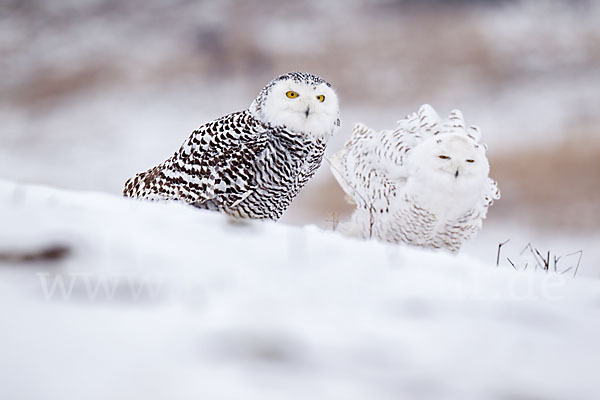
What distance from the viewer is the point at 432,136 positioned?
3711mm

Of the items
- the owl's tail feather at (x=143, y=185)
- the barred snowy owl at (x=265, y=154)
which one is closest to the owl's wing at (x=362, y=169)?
the barred snowy owl at (x=265, y=154)

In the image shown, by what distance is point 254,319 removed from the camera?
125 centimetres

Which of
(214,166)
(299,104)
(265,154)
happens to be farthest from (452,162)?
(214,166)

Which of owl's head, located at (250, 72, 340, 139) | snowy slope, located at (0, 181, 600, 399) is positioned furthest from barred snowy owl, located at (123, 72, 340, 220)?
snowy slope, located at (0, 181, 600, 399)

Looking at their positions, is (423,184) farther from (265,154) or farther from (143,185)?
(143,185)

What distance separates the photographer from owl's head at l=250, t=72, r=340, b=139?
3.34 m

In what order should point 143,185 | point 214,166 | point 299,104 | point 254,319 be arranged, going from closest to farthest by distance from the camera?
1. point 254,319
2. point 299,104
3. point 214,166
4. point 143,185

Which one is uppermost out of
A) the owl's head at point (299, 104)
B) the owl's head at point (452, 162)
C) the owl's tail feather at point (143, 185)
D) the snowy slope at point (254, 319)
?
the owl's head at point (299, 104)

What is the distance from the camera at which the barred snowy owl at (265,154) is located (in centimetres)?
337

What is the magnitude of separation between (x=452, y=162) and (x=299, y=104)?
3.15ft

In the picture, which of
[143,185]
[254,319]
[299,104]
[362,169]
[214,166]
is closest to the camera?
[254,319]

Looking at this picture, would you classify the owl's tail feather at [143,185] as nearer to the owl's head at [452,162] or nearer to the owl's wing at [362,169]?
the owl's wing at [362,169]

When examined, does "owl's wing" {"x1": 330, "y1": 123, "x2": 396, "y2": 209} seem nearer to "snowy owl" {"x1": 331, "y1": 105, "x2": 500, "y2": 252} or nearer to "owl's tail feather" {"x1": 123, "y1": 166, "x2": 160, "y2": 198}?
"snowy owl" {"x1": 331, "y1": 105, "x2": 500, "y2": 252}

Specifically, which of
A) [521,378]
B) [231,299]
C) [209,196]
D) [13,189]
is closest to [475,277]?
[521,378]
